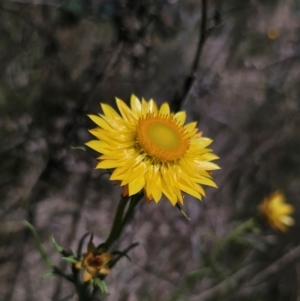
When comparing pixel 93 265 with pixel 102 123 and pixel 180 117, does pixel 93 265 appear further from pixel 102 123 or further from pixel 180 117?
pixel 180 117

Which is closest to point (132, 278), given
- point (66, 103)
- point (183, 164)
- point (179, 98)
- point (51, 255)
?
point (51, 255)

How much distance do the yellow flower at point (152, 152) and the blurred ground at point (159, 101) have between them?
43cm

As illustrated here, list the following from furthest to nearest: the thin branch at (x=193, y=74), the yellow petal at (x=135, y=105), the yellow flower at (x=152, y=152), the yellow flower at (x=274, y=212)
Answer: the yellow flower at (x=274, y=212) < the thin branch at (x=193, y=74) < the yellow petal at (x=135, y=105) < the yellow flower at (x=152, y=152)

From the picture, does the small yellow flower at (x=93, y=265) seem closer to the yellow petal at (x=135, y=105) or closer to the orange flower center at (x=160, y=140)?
the orange flower center at (x=160, y=140)

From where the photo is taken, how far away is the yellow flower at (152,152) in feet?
3.46

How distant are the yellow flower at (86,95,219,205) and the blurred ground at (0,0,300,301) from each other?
16.8 inches

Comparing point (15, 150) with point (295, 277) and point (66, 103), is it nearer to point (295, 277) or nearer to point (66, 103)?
point (66, 103)

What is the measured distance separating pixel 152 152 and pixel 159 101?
1.32m

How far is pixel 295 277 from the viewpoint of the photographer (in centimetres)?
283

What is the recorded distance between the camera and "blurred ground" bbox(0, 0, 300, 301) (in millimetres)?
2068

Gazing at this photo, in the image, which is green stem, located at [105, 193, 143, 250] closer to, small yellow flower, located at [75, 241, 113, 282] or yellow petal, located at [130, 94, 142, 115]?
small yellow flower, located at [75, 241, 113, 282]

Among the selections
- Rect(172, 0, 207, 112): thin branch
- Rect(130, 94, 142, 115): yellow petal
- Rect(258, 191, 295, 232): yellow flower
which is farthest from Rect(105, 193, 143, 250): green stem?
Rect(258, 191, 295, 232): yellow flower

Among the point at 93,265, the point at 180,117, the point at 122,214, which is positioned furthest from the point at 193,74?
the point at 93,265

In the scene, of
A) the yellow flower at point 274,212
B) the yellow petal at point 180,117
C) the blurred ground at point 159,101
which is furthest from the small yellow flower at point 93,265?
the yellow flower at point 274,212
